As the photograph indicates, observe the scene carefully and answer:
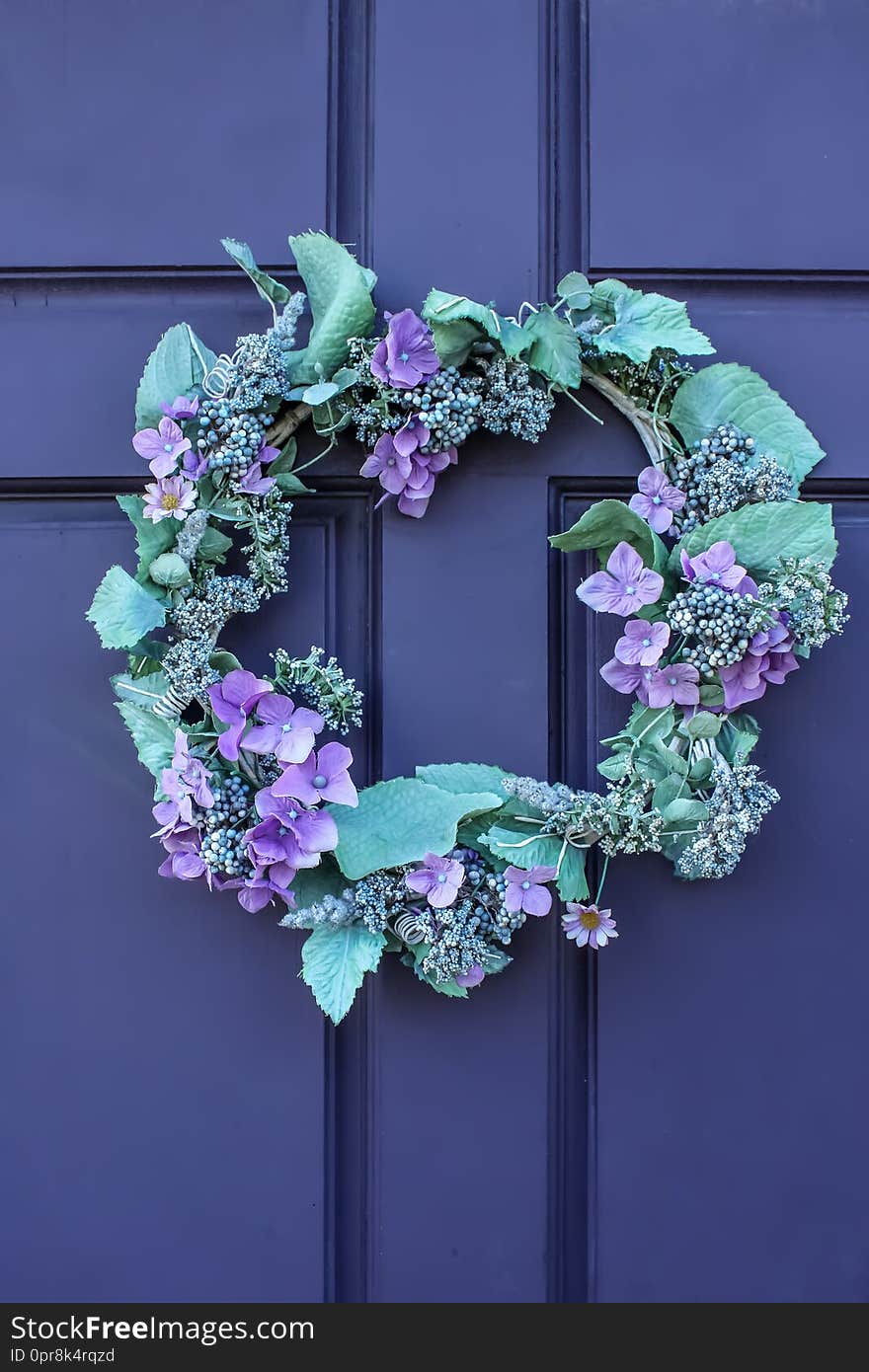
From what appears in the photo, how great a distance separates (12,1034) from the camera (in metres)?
0.99

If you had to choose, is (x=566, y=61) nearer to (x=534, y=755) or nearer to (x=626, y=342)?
(x=626, y=342)

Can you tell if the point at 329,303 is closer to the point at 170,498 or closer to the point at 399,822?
the point at 170,498

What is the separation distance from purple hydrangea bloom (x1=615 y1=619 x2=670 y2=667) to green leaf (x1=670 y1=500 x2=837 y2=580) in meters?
0.08

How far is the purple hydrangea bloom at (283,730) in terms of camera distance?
0.88m

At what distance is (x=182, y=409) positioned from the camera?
0.90 meters

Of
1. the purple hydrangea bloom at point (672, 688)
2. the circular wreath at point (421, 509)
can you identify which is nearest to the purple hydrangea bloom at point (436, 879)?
the circular wreath at point (421, 509)

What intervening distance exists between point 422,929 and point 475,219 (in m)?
0.60

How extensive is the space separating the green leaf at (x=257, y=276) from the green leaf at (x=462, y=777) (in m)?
0.40

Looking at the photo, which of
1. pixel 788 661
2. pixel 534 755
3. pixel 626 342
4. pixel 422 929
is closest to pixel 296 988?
pixel 422 929

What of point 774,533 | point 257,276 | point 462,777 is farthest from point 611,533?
point 257,276

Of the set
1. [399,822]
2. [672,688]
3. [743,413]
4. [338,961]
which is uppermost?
Result: [743,413]

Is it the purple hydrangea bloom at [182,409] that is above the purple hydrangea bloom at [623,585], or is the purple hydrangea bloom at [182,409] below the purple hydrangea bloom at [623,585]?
above

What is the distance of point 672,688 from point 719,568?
102 millimetres

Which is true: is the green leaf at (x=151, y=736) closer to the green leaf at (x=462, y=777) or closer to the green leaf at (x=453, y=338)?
the green leaf at (x=462, y=777)
